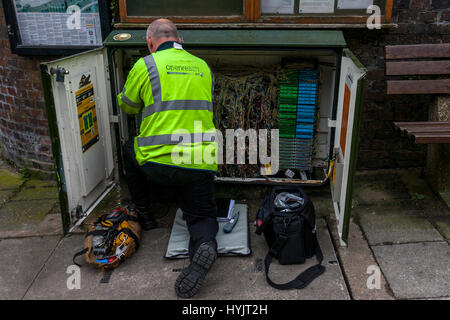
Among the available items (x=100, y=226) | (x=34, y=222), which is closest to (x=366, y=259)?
(x=100, y=226)

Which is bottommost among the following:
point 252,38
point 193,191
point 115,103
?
point 193,191

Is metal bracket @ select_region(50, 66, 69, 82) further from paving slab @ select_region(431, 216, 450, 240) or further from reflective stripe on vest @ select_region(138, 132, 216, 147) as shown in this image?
paving slab @ select_region(431, 216, 450, 240)

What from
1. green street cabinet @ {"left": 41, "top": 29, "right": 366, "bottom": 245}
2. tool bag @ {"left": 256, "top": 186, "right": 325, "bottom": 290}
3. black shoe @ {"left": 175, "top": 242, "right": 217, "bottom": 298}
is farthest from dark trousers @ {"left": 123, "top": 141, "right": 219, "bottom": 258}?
green street cabinet @ {"left": 41, "top": 29, "right": 366, "bottom": 245}

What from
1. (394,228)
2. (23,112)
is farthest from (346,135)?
(23,112)

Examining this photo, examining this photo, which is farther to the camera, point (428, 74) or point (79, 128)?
point (428, 74)

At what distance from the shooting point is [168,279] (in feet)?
11.7

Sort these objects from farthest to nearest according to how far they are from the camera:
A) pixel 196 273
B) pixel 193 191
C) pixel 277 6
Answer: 1. pixel 277 6
2. pixel 193 191
3. pixel 196 273

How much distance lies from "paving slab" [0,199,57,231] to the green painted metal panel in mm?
1920

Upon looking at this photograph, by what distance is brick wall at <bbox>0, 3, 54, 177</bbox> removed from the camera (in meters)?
5.04

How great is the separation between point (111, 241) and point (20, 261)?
88cm

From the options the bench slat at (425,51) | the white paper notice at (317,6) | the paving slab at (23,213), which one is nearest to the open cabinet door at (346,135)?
the white paper notice at (317,6)

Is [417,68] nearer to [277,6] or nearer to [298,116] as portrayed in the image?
[298,116]

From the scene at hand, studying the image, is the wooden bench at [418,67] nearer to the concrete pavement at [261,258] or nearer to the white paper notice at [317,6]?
the white paper notice at [317,6]
